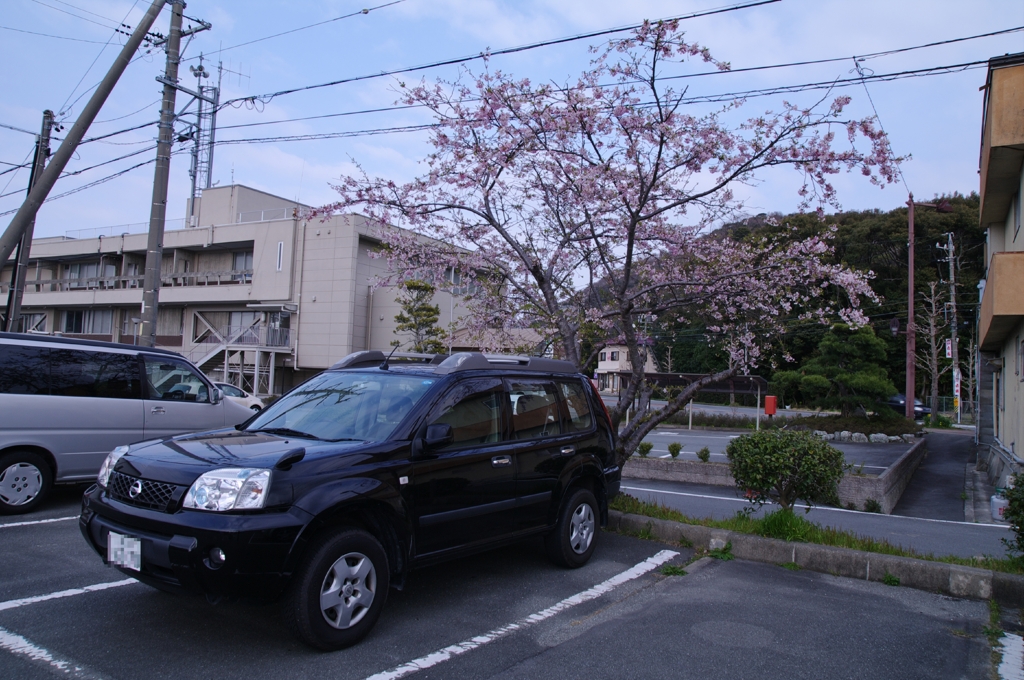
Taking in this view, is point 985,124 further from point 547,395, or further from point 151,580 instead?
point 151,580

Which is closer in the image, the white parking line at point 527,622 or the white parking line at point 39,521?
the white parking line at point 527,622

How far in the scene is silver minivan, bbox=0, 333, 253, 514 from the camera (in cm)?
748

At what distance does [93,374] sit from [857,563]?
8401mm

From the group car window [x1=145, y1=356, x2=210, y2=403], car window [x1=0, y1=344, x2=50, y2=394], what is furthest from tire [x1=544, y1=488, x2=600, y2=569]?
car window [x1=0, y1=344, x2=50, y2=394]

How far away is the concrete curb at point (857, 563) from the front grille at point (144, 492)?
15.4 feet

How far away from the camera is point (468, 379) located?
5340 mm

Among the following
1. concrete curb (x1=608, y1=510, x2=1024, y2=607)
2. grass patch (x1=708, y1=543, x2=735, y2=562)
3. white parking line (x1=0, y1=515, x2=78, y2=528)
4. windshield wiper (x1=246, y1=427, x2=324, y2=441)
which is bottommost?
white parking line (x1=0, y1=515, x2=78, y2=528)

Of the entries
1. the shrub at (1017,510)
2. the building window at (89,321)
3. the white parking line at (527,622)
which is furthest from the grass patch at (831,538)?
the building window at (89,321)

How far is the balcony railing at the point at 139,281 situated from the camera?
35875 mm

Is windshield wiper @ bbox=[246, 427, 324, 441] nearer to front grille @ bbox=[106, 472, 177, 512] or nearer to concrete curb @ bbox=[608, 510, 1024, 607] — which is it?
front grille @ bbox=[106, 472, 177, 512]

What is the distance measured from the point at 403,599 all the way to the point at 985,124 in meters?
14.5

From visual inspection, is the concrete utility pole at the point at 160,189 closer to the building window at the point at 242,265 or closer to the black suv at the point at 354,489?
the black suv at the point at 354,489

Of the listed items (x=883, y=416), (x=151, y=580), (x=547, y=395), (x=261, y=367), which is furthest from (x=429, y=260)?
(x=261, y=367)

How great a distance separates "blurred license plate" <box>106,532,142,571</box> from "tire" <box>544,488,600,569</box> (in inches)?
125
